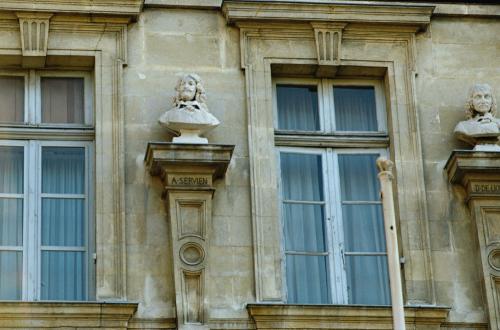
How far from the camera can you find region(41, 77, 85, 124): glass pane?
23766 mm

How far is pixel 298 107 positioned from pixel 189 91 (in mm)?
1699

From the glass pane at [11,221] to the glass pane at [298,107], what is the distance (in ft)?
11.6

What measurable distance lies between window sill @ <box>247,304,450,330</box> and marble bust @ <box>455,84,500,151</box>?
265 centimetres

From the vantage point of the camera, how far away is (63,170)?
23.5 m

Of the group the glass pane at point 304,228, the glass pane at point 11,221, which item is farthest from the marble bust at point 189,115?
the glass pane at point 11,221

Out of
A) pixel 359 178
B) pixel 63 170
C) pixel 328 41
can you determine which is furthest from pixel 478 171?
pixel 63 170

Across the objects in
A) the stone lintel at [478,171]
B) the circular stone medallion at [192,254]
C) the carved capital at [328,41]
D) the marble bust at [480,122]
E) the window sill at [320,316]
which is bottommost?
the window sill at [320,316]

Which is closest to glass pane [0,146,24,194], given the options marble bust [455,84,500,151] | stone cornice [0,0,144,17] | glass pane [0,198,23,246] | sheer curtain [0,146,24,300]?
sheer curtain [0,146,24,300]

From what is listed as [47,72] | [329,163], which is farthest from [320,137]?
[47,72]

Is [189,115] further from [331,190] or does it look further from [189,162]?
[331,190]

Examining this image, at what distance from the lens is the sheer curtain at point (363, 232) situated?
2331cm

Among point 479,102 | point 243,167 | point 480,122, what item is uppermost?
point 479,102

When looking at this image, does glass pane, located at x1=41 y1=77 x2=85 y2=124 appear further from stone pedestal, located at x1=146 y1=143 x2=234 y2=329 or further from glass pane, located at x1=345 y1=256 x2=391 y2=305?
glass pane, located at x1=345 y1=256 x2=391 y2=305

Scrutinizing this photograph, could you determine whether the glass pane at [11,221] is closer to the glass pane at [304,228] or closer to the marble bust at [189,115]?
the marble bust at [189,115]
